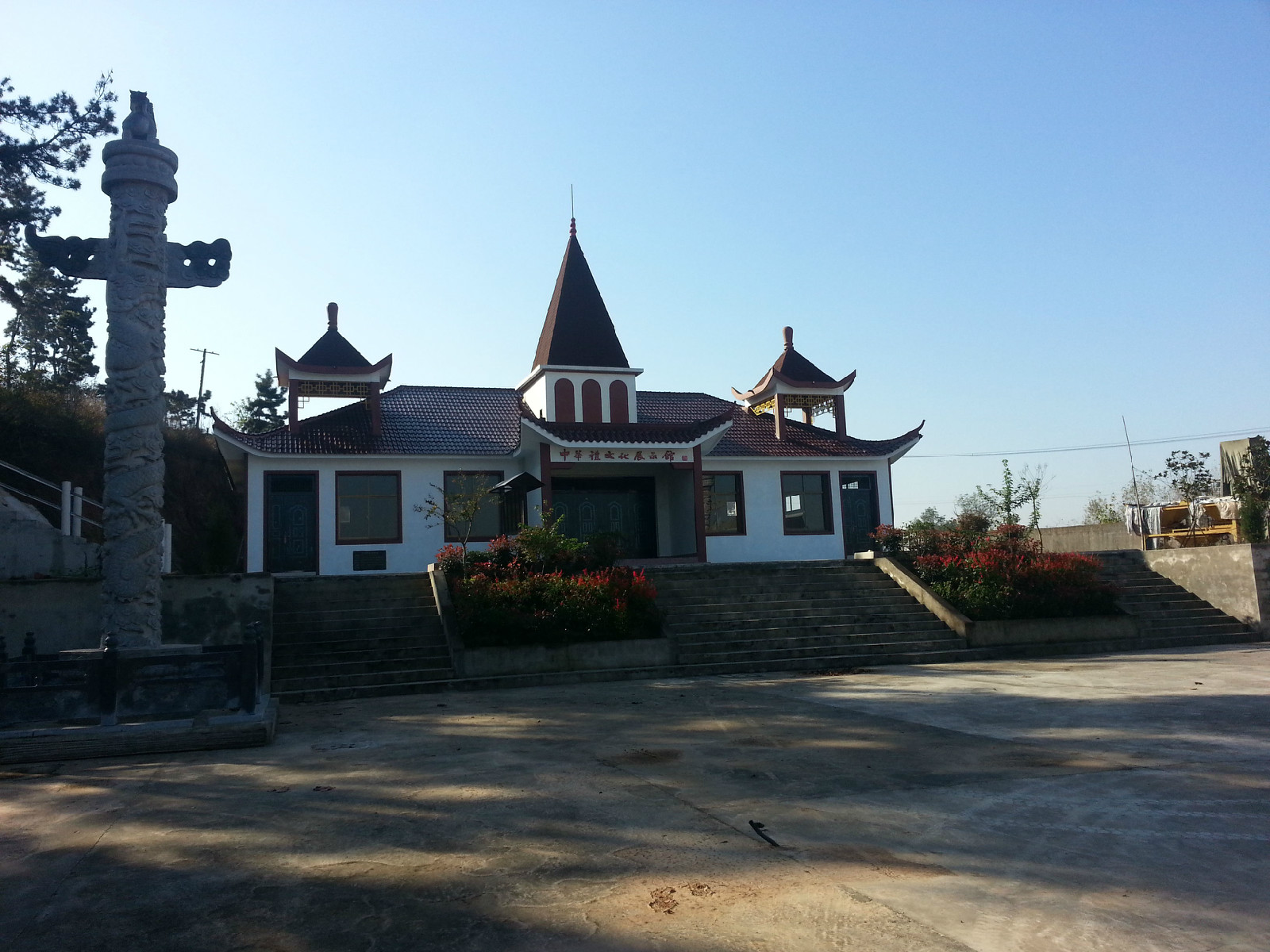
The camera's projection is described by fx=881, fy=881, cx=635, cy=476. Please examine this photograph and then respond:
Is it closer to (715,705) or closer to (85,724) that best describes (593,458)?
(715,705)

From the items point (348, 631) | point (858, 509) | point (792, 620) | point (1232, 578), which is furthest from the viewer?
point (858, 509)

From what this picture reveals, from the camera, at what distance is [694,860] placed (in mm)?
4527

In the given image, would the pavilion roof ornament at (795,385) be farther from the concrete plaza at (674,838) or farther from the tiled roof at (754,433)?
the concrete plaza at (674,838)

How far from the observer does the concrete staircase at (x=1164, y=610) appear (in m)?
16.2

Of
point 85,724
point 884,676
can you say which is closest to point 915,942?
point 85,724

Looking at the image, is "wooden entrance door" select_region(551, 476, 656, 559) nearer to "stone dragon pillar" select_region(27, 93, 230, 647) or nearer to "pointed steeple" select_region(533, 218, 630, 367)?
"pointed steeple" select_region(533, 218, 630, 367)

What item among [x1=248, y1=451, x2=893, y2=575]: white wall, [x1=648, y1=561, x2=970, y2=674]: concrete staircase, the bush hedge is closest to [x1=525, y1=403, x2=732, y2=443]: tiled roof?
[x1=248, y1=451, x2=893, y2=575]: white wall

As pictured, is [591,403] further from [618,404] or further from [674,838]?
[674,838]

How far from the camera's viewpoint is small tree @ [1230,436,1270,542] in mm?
18109

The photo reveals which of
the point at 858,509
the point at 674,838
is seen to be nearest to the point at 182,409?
the point at 858,509

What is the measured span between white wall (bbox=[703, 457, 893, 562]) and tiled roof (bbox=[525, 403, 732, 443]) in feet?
6.66

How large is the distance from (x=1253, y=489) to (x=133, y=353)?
25.1 m

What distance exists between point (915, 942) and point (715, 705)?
21.7 ft

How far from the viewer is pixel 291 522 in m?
20.1
